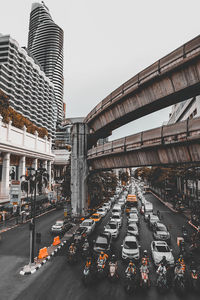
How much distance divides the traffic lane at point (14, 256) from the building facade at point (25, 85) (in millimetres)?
75463

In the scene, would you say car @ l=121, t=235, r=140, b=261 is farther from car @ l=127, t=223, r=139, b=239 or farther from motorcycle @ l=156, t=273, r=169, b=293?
car @ l=127, t=223, r=139, b=239

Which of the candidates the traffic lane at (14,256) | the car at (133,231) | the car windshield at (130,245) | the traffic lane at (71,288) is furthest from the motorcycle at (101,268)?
the car at (133,231)

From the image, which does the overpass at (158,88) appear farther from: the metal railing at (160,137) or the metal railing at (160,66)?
the metal railing at (160,137)

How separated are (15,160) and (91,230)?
26827 mm

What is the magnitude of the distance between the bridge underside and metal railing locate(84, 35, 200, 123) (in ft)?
17.6

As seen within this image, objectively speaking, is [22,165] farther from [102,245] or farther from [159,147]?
[159,147]

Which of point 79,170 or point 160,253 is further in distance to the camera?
point 79,170

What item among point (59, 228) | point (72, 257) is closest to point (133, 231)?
point (72, 257)

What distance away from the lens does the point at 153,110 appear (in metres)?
17.0

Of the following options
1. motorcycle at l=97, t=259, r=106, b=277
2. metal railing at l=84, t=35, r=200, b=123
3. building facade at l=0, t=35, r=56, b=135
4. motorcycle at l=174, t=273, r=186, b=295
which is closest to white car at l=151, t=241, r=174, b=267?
motorcycle at l=174, t=273, r=186, b=295

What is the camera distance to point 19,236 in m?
19.9

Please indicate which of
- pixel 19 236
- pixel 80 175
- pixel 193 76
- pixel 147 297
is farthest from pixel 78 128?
pixel 147 297

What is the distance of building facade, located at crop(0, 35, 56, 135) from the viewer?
278 ft

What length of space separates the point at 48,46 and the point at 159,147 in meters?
165
